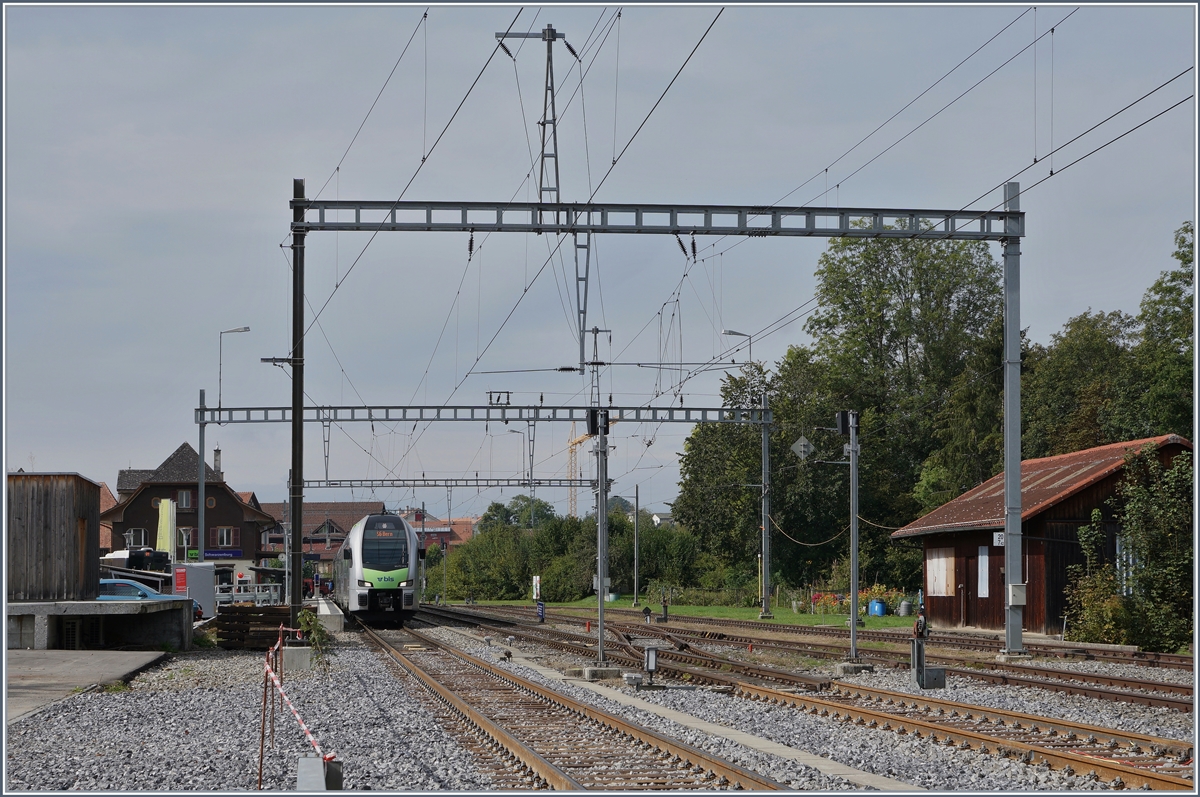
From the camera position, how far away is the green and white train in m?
39.6

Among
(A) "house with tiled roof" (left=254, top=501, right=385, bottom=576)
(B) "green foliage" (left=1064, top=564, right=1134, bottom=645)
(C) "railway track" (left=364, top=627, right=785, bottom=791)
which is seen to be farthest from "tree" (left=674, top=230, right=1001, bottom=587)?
(A) "house with tiled roof" (left=254, top=501, right=385, bottom=576)

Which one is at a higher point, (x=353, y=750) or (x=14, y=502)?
(x=14, y=502)

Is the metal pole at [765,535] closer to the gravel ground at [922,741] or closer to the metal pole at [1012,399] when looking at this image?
the metal pole at [1012,399]

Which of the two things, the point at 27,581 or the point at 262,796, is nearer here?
the point at 262,796

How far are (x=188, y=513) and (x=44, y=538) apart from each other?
61.8 meters

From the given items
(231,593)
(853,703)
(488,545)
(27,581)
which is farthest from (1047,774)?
(488,545)

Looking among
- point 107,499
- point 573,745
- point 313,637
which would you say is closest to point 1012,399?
point 313,637

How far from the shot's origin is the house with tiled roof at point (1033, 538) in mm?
30188

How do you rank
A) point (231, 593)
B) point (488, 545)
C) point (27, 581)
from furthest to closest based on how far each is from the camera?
point (488, 545) < point (231, 593) < point (27, 581)

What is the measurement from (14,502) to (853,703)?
54.5 ft

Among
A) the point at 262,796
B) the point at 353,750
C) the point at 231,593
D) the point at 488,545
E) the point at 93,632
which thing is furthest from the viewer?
the point at 488,545

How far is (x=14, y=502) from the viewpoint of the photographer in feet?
78.2

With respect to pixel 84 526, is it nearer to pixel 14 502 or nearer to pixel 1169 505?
pixel 14 502

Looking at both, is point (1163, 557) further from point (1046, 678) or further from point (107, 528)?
point (107, 528)
